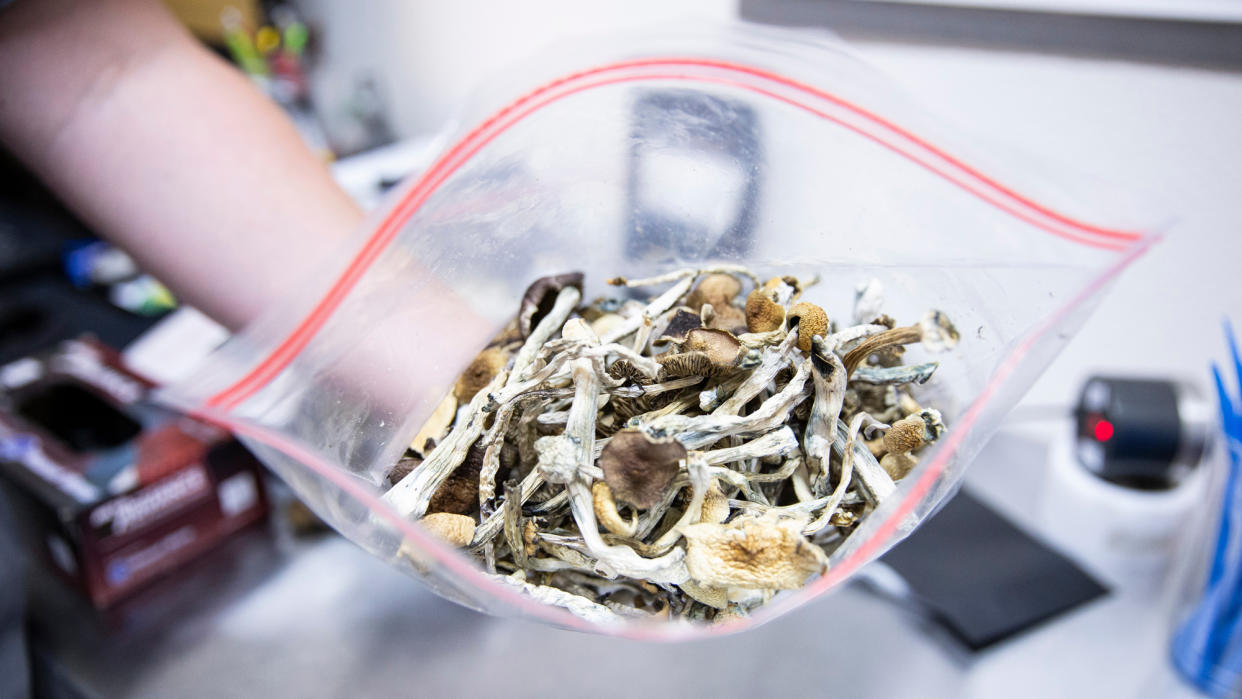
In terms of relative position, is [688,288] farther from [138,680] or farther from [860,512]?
[138,680]

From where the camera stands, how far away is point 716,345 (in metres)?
0.32

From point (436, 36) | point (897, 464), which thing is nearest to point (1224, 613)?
point (897, 464)

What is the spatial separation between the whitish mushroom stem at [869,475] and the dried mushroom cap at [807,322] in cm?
5

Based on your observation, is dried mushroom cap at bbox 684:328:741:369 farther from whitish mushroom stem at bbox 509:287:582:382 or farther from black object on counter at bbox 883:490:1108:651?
black object on counter at bbox 883:490:1108:651

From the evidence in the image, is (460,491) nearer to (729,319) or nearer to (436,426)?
(436,426)

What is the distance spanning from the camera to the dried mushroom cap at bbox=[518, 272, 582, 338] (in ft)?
1.20

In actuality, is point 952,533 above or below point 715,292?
below

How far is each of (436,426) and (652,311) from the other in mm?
115

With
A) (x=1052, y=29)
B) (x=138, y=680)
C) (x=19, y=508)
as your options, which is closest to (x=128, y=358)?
(x=19, y=508)

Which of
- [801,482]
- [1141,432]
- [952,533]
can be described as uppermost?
[801,482]

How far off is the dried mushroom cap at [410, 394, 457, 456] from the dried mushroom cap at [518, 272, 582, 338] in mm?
49

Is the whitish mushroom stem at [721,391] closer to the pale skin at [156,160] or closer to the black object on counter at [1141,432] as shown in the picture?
the pale skin at [156,160]

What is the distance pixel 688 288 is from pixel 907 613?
0.36m

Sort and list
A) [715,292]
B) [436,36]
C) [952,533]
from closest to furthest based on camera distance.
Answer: [715,292], [952,533], [436,36]
